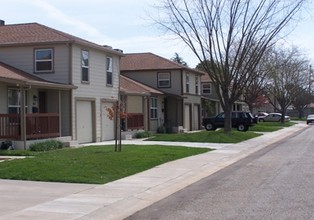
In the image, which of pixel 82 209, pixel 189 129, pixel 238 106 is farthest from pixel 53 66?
pixel 238 106

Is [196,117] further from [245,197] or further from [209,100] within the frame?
[245,197]

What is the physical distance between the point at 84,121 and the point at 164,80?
15.8 metres

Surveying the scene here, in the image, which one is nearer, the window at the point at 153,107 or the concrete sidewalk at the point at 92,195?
the concrete sidewalk at the point at 92,195

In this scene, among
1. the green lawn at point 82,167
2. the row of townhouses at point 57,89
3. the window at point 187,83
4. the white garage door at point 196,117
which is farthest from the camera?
the white garage door at point 196,117

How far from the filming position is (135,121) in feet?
109

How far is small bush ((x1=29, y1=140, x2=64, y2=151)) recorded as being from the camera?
828 inches

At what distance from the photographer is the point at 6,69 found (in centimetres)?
2406

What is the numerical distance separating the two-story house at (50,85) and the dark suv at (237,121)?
1655cm

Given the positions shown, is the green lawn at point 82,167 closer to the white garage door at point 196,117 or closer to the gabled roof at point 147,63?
the gabled roof at point 147,63

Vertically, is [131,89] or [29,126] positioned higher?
[131,89]

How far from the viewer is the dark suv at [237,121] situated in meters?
43.2

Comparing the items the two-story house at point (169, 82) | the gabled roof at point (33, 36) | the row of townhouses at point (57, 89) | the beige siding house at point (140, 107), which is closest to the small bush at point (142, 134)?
the beige siding house at point (140, 107)

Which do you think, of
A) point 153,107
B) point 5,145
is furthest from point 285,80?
point 5,145

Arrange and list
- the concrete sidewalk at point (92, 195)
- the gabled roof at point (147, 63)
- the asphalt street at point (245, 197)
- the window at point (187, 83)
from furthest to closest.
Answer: the window at point (187, 83)
the gabled roof at point (147, 63)
the concrete sidewalk at point (92, 195)
the asphalt street at point (245, 197)
